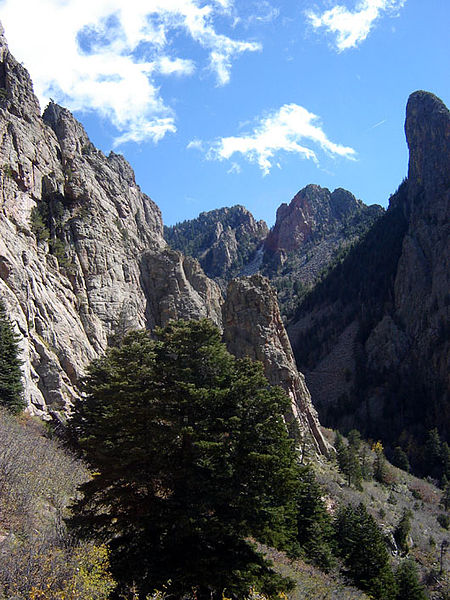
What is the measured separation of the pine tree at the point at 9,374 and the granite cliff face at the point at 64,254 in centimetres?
409

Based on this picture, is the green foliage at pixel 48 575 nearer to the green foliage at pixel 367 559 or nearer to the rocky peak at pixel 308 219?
the green foliage at pixel 367 559

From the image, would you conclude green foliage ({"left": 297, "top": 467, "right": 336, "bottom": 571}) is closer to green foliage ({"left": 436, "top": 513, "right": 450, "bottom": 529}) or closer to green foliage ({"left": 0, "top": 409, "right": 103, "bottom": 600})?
green foliage ({"left": 0, "top": 409, "right": 103, "bottom": 600})

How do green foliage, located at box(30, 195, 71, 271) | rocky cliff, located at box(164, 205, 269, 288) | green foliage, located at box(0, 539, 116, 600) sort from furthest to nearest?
rocky cliff, located at box(164, 205, 269, 288), green foliage, located at box(30, 195, 71, 271), green foliage, located at box(0, 539, 116, 600)

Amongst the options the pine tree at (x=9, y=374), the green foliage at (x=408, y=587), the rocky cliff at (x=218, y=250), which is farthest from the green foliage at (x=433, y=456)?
the rocky cliff at (x=218, y=250)

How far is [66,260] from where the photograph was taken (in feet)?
134

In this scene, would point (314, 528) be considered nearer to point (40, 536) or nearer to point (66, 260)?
point (40, 536)

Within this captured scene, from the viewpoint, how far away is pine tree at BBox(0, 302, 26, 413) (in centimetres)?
2162

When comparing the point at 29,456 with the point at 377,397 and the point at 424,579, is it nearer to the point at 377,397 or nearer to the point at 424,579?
the point at 424,579

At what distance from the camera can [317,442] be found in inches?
1893

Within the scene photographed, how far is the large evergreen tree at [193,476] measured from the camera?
10359 mm

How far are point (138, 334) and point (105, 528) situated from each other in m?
11.0

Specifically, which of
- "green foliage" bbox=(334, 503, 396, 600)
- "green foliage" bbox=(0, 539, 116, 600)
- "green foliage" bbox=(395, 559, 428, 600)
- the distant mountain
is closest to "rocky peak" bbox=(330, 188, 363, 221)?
the distant mountain

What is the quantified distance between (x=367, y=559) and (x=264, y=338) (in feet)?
87.8

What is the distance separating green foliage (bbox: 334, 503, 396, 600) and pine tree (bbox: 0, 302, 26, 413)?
18.2 meters
